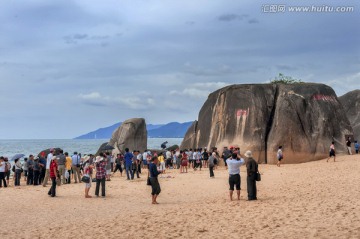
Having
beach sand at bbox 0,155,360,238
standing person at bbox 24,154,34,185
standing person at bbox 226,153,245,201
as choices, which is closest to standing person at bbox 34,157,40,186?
standing person at bbox 24,154,34,185

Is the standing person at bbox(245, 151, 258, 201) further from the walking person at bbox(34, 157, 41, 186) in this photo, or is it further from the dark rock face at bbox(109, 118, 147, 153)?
the dark rock face at bbox(109, 118, 147, 153)

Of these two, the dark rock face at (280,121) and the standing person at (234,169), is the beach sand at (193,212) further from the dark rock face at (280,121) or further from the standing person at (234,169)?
the dark rock face at (280,121)

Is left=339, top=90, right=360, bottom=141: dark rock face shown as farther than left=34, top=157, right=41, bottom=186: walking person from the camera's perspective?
Yes

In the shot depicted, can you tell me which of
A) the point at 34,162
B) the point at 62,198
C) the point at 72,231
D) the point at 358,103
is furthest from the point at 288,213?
the point at 358,103

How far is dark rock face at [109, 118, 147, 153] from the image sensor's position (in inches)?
1754

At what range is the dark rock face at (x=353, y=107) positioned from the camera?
46775mm

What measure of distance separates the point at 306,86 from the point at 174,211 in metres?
22.8

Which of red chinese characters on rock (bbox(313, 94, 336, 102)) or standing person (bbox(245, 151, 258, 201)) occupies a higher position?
red chinese characters on rock (bbox(313, 94, 336, 102))

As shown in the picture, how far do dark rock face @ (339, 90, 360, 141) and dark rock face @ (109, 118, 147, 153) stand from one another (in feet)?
73.5

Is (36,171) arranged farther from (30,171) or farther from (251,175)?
(251,175)

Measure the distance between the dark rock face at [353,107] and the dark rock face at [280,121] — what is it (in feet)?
44.6

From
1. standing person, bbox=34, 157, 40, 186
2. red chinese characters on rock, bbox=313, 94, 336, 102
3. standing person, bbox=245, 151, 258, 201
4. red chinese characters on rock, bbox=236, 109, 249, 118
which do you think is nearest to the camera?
standing person, bbox=245, 151, 258, 201

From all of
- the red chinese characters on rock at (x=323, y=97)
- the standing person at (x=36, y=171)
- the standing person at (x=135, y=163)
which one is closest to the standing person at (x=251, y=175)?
the standing person at (x=135, y=163)

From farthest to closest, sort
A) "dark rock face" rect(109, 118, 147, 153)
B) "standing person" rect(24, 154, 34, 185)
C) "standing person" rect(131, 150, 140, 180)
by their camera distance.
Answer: "dark rock face" rect(109, 118, 147, 153), "standing person" rect(131, 150, 140, 180), "standing person" rect(24, 154, 34, 185)
